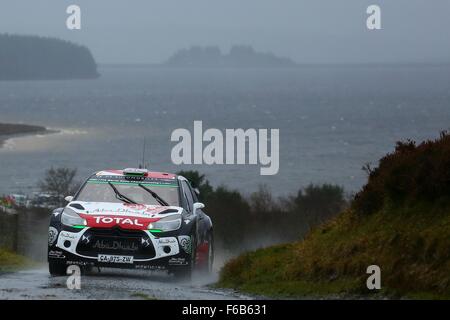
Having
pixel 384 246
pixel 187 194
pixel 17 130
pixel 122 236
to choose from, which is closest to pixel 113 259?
pixel 122 236

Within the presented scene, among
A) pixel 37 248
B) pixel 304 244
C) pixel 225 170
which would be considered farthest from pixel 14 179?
pixel 304 244

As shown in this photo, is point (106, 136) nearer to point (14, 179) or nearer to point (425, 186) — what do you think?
point (14, 179)

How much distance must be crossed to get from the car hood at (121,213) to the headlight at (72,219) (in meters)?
0.05

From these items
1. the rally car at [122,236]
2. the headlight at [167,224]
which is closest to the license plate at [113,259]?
the rally car at [122,236]

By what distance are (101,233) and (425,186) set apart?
13.8 ft

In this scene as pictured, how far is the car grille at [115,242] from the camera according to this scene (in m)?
15.3

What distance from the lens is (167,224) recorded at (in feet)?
51.0

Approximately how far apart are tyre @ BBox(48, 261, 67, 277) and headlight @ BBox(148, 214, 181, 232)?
134 cm

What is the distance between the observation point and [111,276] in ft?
52.7

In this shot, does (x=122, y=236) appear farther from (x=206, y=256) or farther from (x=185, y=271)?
(x=206, y=256)

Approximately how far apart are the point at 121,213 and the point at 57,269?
1179 millimetres
